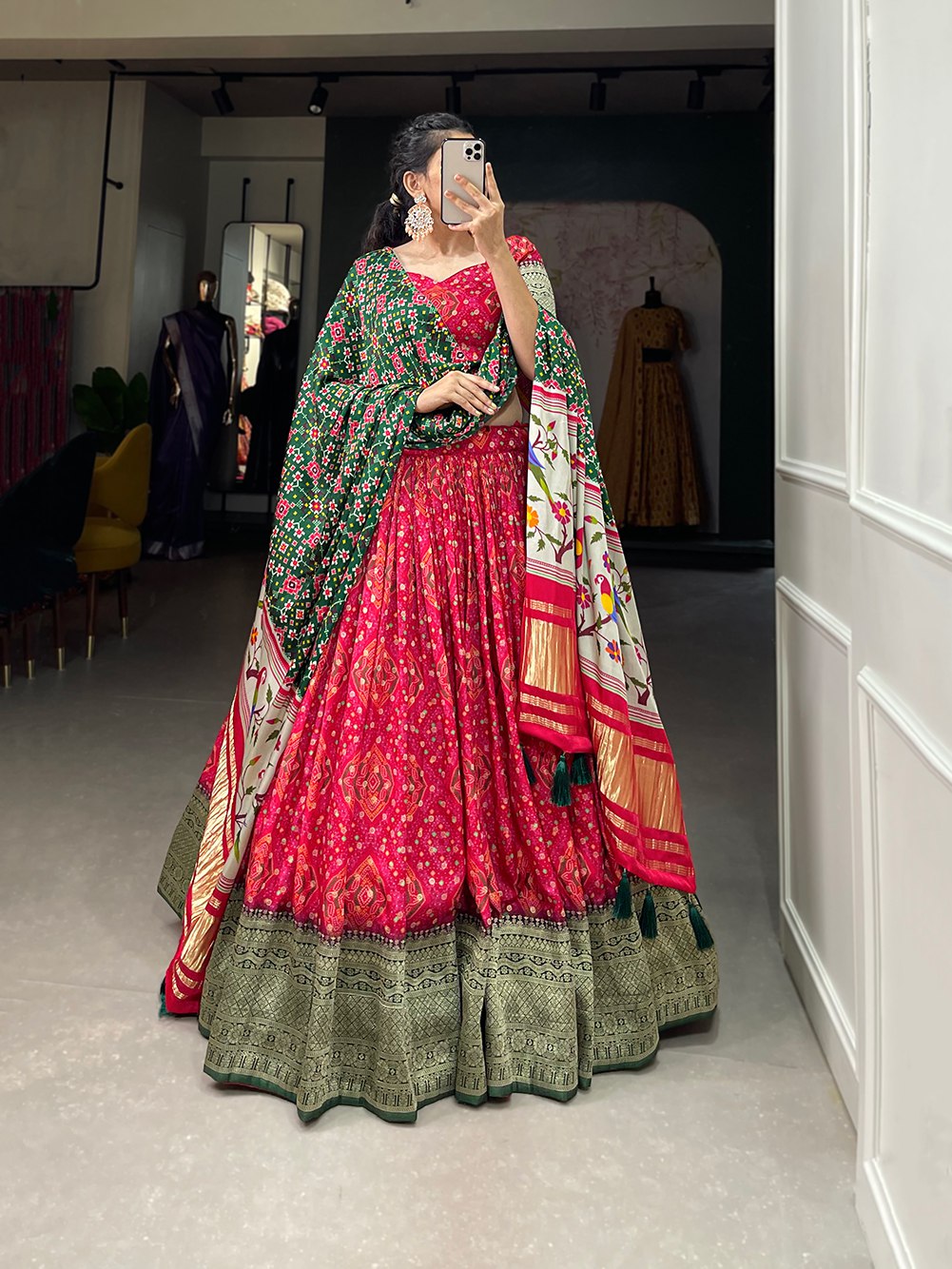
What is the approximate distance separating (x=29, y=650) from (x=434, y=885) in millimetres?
3166

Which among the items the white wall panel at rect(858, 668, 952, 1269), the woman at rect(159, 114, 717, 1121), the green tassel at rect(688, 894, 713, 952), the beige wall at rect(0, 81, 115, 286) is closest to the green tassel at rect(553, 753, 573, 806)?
the woman at rect(159, 114, 717, 1121)

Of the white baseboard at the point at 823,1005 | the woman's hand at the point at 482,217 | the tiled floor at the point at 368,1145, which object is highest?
the woman's hand at the point at 482,217

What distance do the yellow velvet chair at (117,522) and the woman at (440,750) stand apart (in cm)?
299

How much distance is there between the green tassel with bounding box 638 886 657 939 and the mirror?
702 cm

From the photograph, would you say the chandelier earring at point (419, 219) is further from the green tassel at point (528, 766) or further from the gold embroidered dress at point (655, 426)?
the gold embroidered dress at point (655, 426)

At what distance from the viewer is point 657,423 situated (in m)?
8.34

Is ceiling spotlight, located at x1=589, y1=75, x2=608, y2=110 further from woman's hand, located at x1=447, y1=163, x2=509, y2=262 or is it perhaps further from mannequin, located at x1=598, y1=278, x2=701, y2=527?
woman's hand, located at x1=447, y1=163, x2=509, y2=262

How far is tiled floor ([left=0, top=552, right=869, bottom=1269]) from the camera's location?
1.40 m

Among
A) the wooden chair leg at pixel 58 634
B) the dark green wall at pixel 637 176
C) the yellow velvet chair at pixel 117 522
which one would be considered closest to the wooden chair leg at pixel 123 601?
the yellow velvet chair at pixel 117 522

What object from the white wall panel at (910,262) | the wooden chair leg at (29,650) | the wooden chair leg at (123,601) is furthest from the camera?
the wooden chair leg at (123,601)

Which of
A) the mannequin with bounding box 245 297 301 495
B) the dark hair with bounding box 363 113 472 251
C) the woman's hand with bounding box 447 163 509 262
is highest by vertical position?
the mannequin with bounding box 245 297 301 495

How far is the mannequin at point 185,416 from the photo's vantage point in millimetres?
7574

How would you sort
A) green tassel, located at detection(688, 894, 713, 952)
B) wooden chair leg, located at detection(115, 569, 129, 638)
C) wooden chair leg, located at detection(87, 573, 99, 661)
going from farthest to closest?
1. wooden chair leg, located at detection(115, 569, 129, 638)
2. wooden chair leg, located at detection(87, 573, 99, 661)
3. green tassel, located at detection(688, 894, 713, 952)

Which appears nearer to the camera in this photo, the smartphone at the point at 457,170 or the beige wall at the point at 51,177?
the smartphone at the point at 457,170
